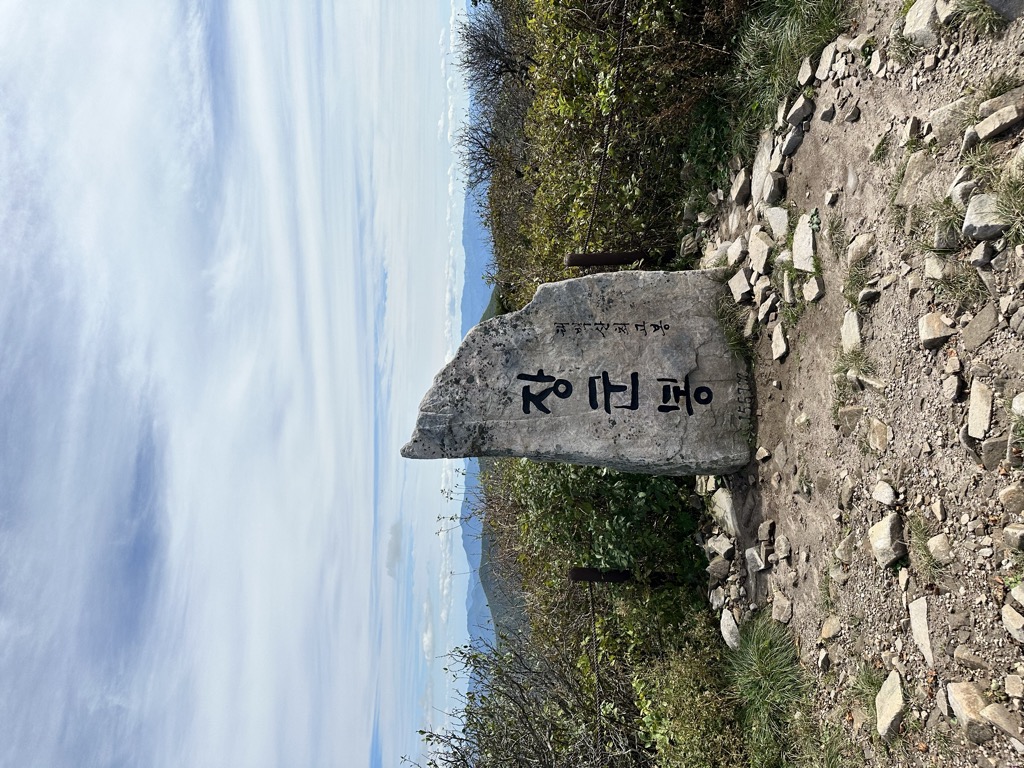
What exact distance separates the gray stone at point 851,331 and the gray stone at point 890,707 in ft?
7.05

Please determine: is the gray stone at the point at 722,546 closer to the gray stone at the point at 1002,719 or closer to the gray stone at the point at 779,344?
the gray stone at the point at 779,344

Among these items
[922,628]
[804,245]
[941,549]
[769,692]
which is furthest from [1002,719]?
[804,245]

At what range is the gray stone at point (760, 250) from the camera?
6066 mm

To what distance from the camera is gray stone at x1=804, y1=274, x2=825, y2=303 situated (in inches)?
209

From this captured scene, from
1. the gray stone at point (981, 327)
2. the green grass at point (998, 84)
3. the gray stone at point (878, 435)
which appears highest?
the green grass at point (998, 84)

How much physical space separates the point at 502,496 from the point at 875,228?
8750 mm

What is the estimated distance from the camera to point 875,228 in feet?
15.3

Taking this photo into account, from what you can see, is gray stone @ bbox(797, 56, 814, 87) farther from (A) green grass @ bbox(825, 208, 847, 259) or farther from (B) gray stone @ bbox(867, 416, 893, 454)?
(B) gray stone @ bbox(867, 416, 893, 454)

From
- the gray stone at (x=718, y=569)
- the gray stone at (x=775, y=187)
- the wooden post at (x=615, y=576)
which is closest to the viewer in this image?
the gray stone at (x=775, y=187)

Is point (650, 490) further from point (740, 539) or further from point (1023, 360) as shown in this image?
point (1023, 360)

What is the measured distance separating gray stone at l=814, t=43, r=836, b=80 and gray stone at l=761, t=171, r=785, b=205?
82cm

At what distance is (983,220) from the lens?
360cm

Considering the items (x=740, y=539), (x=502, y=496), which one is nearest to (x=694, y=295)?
(x=740, y=539)

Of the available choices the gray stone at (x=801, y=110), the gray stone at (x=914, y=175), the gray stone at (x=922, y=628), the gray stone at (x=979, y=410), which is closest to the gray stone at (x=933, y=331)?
the gray stone at (x=979, y=410)
